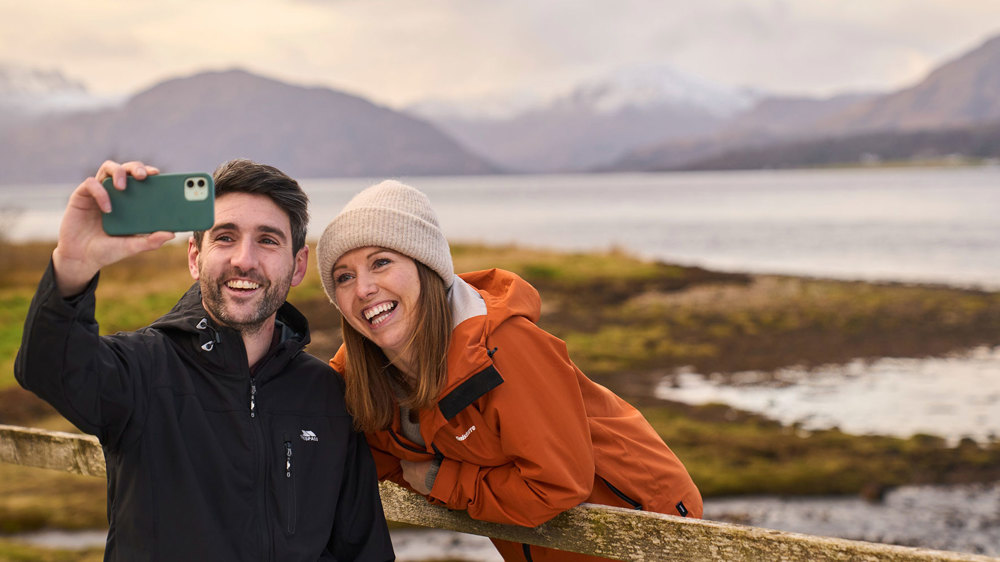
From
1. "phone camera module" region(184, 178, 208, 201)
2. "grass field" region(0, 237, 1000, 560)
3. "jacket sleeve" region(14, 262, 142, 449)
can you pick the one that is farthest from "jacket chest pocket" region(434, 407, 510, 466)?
"grass field" region(0, 237, 1000, 560)

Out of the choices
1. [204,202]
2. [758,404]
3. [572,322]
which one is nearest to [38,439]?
[204,202]

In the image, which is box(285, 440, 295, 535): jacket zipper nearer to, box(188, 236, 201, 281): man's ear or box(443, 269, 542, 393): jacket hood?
box(443, 269, 542, 393): jacket hood

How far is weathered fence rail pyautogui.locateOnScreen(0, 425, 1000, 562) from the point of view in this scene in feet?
7.48

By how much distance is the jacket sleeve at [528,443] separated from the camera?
8.67ft

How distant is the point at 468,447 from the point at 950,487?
1040 cm

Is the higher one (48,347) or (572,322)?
(48,347)

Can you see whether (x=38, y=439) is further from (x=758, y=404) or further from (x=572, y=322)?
(x=572, y=322)

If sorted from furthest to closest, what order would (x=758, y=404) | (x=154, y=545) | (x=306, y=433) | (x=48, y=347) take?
1. (x=758, y=404)
2. (x=306, y=433)
3. (x=154, y=545)
4. (x=48, y=347)

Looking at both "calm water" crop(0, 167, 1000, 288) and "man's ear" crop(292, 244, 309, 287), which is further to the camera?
"calm water" crop(0, 167, 1000, 288)

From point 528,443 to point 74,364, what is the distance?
1367 millimetres

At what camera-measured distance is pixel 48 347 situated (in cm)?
220

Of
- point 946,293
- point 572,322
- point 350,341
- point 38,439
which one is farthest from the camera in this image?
point 946,293

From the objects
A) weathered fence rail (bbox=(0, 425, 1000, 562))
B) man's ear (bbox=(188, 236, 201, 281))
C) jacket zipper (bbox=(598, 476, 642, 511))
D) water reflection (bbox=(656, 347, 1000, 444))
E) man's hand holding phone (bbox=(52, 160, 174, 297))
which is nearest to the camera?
man's hand holding phone (bbox=(52, 160, 174, 297))

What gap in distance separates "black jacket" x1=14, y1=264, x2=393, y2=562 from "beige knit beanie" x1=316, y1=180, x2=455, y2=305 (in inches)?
16.3
